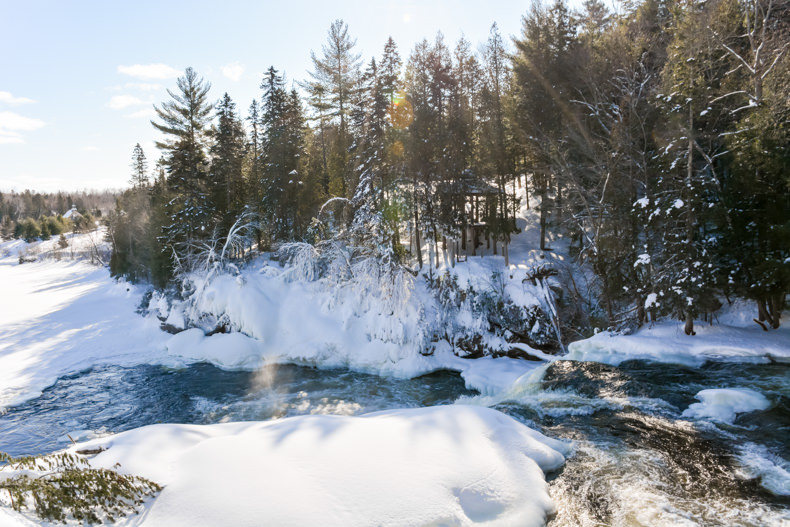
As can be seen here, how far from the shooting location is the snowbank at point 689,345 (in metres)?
13.3

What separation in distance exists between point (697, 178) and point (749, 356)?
21.0 ft

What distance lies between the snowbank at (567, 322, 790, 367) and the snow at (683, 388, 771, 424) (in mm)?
3210

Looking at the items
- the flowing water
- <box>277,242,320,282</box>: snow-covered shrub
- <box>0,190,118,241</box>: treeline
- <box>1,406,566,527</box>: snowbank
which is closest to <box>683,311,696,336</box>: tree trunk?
the flowing water

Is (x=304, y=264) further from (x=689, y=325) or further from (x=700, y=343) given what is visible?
(x=700, y=343)

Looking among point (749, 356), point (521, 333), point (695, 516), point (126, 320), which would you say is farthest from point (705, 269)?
point (126, 320)

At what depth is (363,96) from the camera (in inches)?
1120

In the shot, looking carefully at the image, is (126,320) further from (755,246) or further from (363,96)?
(755,246)

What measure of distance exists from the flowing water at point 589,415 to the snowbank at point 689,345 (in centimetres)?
70

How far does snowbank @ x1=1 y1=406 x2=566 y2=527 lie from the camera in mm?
5219

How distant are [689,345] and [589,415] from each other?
257 inches

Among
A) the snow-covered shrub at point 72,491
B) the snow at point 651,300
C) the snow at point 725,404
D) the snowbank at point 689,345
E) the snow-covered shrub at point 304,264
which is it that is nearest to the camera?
the snow-covered shrub at point 72,491

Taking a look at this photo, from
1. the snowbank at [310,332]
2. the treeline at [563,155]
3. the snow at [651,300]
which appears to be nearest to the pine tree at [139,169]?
the treeline at [563,155]

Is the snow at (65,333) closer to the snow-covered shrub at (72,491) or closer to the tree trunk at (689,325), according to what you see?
the snow-covered shrub at (72,491)

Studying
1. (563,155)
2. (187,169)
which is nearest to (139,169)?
(187,169)
